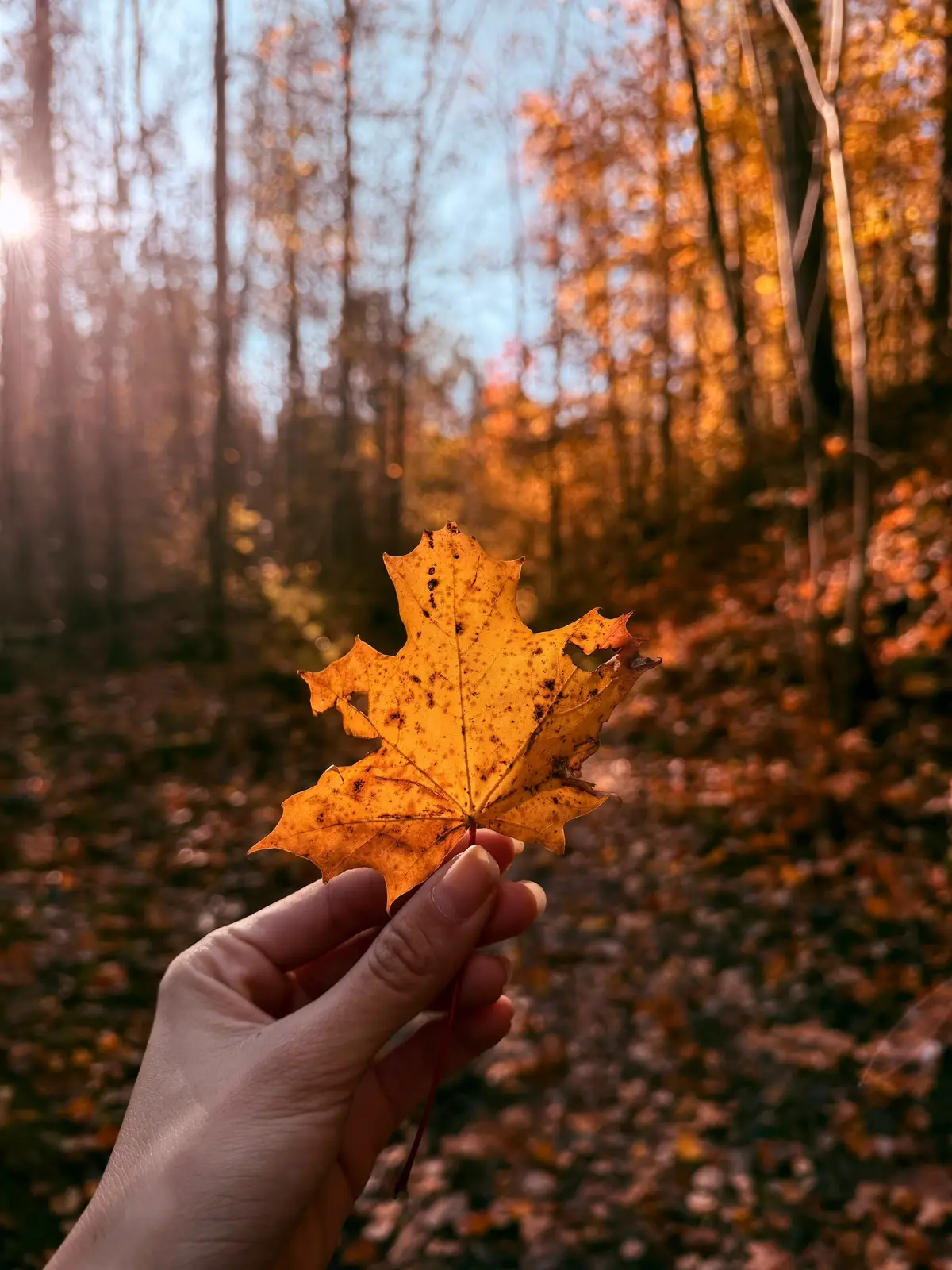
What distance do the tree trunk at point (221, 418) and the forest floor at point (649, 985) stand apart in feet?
7.32

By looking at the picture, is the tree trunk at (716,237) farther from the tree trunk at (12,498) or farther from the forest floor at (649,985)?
the tree trunk at (12,498)

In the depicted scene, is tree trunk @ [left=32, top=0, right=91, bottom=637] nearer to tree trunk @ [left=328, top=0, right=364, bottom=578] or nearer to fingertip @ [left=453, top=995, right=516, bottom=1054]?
tree trunk @ [left=328, top=0, right=364, bottom=578]

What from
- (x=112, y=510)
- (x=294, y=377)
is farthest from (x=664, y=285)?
(x=112, y=510)

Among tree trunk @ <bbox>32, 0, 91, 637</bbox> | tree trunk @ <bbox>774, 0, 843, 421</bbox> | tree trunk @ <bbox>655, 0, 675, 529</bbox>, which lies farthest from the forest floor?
tree trunk @ <bbox>32, 0, 91, 637</bbox>

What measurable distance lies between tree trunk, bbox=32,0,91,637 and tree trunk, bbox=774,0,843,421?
25.6ft

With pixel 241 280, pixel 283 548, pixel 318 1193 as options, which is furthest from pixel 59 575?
pixel 318 1193

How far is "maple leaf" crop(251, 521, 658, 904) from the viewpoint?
0.97 metres

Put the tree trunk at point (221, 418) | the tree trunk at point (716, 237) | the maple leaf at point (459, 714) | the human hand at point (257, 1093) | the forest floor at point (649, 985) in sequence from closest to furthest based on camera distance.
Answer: the maple leaf at point (459, 714), the human hand at point (257, 1093), the forest floor at point (649, 985), the tree trunk at point (716, 237), the tree trunk at point (221, 418)

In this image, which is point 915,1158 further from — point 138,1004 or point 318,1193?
point 138,1004

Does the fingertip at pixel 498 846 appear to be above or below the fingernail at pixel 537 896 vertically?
above

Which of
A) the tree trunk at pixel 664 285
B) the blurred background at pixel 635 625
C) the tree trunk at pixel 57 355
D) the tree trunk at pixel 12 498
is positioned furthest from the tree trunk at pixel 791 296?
the tree trunk at pixel 12 498

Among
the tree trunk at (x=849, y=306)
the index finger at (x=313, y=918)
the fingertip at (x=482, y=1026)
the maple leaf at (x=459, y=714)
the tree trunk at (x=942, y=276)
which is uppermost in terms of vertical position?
the tree trunk at (x=942, y=276)

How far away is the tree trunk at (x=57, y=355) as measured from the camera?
863 cm

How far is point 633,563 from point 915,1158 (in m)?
6.61
